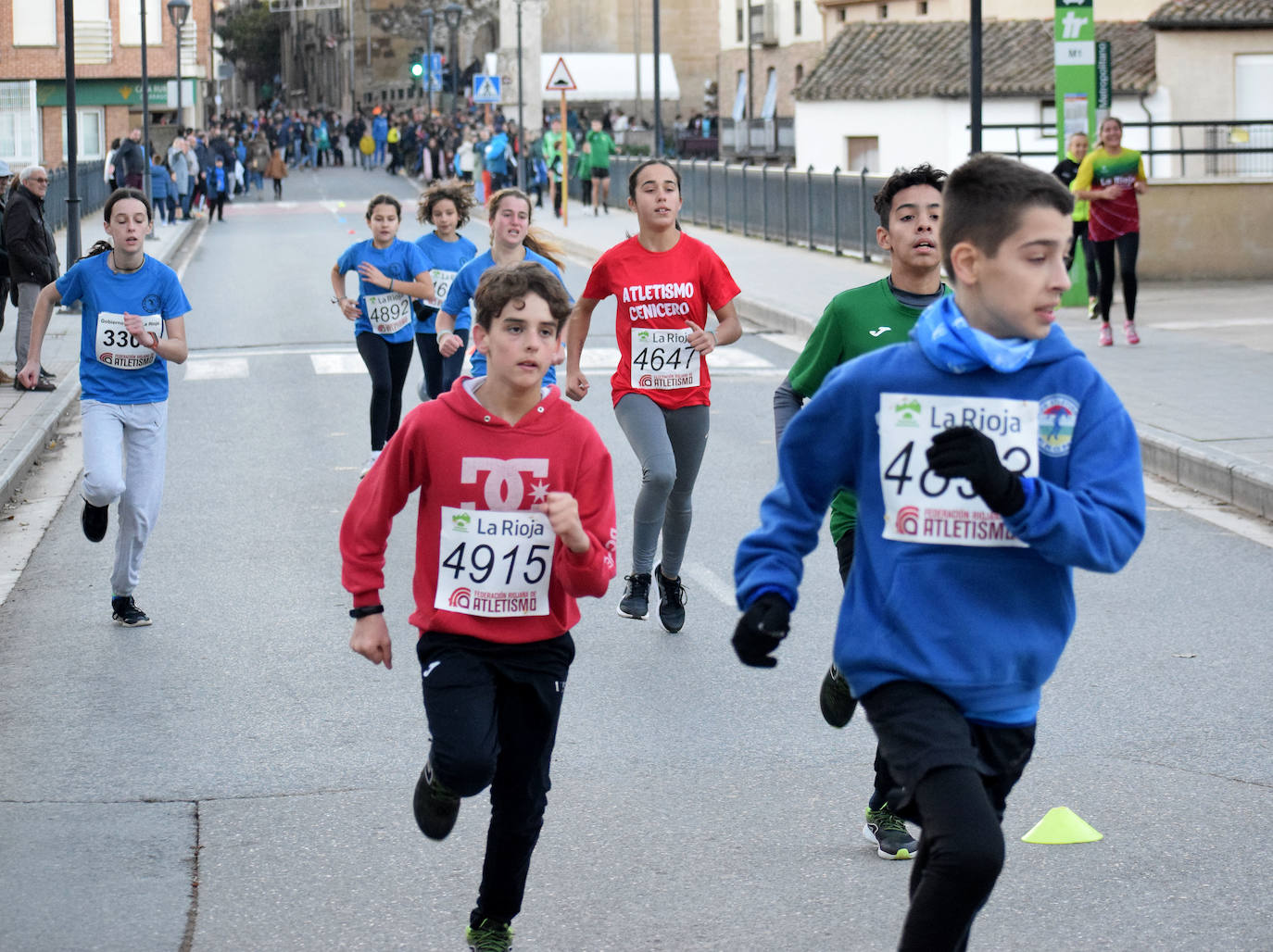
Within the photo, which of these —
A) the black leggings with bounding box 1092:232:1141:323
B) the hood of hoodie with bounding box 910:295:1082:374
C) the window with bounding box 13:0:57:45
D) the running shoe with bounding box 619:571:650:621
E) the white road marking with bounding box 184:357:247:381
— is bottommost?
the running shoe with bounding box 619:571:650:621

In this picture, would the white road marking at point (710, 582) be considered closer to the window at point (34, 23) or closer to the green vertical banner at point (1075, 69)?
the green vertical banner at point (1075, 69)

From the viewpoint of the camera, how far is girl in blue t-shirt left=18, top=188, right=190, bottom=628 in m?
7.85

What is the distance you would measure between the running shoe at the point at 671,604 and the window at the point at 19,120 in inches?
2240

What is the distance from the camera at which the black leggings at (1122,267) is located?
16.0 metres

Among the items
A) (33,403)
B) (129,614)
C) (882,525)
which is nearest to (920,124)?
(33,403)

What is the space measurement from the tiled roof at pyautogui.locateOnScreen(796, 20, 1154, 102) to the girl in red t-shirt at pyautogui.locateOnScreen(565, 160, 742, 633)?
36.3 m

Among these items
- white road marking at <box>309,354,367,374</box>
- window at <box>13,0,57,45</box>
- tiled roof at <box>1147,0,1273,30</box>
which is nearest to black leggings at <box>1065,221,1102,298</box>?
white road marking at <box>309,354,367,374</box>

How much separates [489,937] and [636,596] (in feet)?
12.0

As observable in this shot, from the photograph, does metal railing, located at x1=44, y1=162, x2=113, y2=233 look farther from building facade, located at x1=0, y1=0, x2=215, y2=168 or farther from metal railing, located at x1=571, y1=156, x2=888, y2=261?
building facade, located at x1=0, y1=0, x2=215, y2=168

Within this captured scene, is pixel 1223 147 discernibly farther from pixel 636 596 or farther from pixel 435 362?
pixel 636 596

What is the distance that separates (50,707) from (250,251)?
2716cm

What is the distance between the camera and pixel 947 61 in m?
45.5

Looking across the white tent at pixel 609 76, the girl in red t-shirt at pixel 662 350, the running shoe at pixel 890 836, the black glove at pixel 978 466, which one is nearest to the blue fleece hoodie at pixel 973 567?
the black glove at pixel 978 466

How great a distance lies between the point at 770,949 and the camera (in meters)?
4.44
